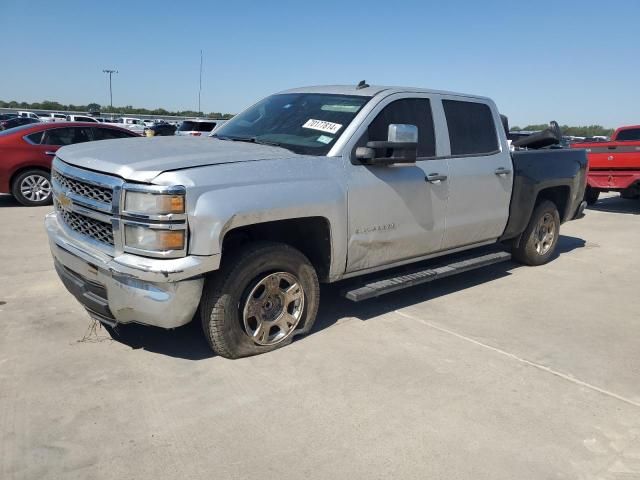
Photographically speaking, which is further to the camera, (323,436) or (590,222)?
(590,222)

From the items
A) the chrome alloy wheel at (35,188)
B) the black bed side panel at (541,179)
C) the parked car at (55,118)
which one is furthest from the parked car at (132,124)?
the black bed side panel at (541,179)

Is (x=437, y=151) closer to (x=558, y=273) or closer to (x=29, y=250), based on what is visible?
(x=558, y=273)

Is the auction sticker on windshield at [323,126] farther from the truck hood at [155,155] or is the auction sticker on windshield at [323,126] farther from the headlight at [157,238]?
the headlight at [157,238]

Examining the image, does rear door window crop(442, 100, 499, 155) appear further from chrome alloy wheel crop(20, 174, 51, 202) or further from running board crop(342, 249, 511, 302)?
chrome alloy wheel crop(20, 174, 51, 202)

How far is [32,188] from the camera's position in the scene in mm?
9766

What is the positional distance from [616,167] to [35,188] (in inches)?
436

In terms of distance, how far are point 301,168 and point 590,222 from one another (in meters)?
8.52

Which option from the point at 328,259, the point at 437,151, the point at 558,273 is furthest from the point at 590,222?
the point at 328,259

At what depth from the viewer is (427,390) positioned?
3518 millimetres

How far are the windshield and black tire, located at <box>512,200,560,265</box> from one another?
3.03m

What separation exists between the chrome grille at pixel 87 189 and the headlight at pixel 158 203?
0.26 metres

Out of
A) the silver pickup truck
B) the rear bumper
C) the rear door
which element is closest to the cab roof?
the silver pickup truck

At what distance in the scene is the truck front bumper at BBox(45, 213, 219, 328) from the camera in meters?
3.28

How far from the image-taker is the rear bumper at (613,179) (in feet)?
35.0
